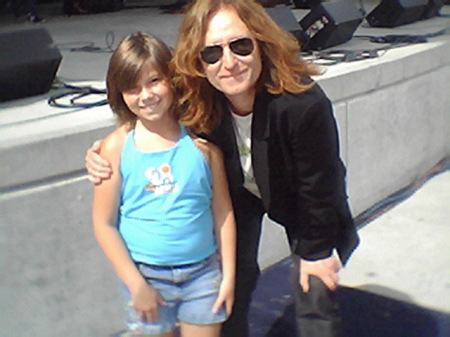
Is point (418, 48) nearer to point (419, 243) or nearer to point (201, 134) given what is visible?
point (419, 243)

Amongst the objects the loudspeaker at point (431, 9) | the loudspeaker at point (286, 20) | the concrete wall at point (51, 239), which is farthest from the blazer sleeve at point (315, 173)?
the loudspeaker at point (431, 9)

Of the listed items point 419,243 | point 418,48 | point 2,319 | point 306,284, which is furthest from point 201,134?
point 418,48

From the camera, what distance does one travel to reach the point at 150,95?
178cm

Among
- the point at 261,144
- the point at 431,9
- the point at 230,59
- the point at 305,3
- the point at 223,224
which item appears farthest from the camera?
the point at 305,3

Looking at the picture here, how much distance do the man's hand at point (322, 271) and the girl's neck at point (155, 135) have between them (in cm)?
59

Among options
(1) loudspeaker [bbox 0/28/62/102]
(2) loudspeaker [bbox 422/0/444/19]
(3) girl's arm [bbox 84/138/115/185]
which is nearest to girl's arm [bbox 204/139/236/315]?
(3) girl's arm [bbox 84/138/115/185]

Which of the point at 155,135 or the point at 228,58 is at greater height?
the point at 228,58

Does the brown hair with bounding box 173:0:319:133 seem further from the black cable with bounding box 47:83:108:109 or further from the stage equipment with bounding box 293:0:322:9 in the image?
the stage equipment with bounding box 293:0:322:9

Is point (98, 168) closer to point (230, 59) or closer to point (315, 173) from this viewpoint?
point (230, 59)

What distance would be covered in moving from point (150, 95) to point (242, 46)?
0.31 m

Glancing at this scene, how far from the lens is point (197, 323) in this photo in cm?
188

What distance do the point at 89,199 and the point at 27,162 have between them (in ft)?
1.05

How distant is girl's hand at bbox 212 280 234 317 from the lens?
1879mm

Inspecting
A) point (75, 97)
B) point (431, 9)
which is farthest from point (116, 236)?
point (431, 9)
